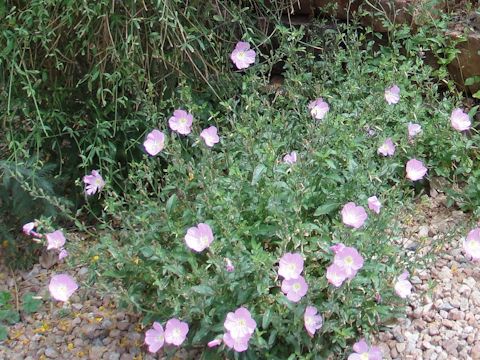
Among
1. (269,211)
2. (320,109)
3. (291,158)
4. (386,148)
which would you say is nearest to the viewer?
(269,211)

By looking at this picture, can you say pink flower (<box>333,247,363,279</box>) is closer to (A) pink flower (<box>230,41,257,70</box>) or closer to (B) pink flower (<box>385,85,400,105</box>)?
(B) pink flower (<box>385,85,400,105</box>)

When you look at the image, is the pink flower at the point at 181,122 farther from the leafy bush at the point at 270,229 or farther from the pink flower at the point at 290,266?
the pink flower at the point at 290,266

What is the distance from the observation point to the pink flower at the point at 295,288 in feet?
6.87

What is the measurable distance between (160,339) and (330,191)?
73 cm

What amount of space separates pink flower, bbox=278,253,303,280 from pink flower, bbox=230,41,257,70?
3.52ft

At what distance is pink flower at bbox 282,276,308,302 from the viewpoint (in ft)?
6.87

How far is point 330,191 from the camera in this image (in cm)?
245

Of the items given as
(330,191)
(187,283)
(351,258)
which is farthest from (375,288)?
(187,283)

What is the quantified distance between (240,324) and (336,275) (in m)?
0.30

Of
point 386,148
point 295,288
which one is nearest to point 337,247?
point 295,288

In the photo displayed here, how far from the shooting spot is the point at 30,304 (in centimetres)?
285

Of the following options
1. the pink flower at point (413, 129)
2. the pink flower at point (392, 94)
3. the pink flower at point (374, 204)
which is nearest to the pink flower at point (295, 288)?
the pink flower at point (374, 204)

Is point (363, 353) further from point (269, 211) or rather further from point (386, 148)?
point (386, 148)

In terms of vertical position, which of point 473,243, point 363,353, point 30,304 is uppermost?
point 473,243
